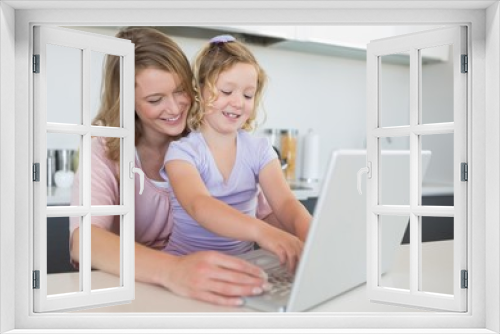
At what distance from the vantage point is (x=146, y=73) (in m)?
2.48

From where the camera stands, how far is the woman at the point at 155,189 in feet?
6.23

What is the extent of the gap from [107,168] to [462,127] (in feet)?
4.45

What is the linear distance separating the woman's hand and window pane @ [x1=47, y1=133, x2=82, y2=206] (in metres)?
1.18

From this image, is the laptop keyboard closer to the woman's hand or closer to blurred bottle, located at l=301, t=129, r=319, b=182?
the woman's hand

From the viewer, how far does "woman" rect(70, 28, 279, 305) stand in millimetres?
1898

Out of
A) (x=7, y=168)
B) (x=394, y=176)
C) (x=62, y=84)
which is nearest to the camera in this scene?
(x=7, y=168)

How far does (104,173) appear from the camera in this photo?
2.38m

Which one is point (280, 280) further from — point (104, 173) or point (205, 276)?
point (104, 173)

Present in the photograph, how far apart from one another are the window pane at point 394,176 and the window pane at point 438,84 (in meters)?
2.43

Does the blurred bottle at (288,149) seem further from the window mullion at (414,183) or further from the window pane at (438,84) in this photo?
the window mullion at (414,183)

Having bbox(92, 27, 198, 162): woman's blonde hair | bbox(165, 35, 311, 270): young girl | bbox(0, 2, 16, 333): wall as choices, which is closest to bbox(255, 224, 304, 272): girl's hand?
bbox(165, 35, 311, 270): young girl

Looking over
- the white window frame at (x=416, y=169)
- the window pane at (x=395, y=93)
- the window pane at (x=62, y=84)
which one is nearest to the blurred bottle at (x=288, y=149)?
the window pane at (x=395, y=93)

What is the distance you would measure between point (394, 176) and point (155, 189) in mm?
1056

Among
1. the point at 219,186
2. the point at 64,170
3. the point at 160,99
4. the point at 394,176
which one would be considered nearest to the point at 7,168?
the point at 160,99
